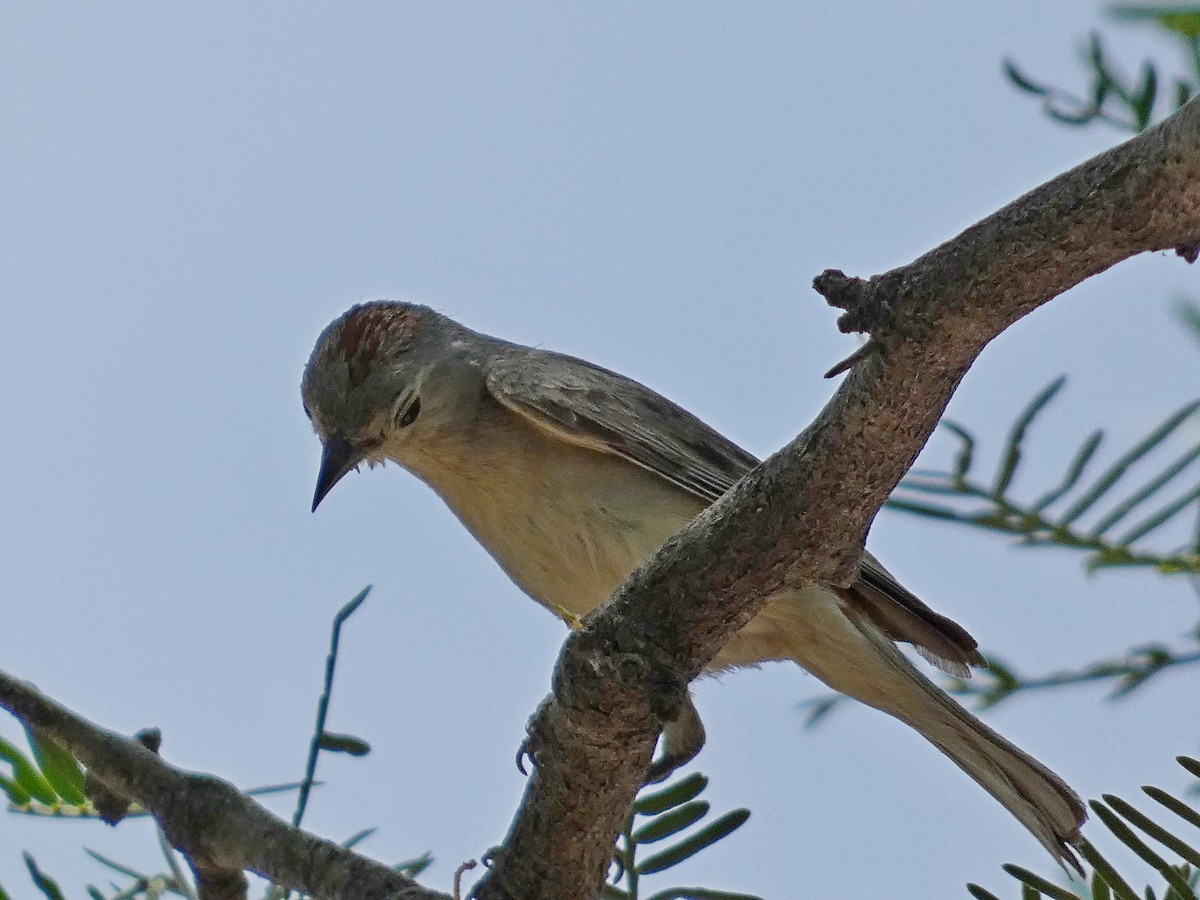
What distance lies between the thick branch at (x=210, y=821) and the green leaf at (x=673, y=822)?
564mm

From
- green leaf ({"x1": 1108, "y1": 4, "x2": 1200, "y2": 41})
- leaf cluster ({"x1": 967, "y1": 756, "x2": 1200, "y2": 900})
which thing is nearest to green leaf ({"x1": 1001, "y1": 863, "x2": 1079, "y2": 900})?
leaf cluster ({"x1": 967, "y1": 756, "x2": 1200, "y2": 900})

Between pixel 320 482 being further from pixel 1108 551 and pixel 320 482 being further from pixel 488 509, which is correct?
pixel 1108 551

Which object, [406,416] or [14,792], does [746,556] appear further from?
[406,416]

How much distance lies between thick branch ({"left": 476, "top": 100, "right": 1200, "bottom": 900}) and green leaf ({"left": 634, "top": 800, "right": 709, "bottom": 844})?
113 mm

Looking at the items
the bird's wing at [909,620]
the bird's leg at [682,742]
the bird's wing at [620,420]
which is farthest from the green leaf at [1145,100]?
the bird's leg at [682,742]

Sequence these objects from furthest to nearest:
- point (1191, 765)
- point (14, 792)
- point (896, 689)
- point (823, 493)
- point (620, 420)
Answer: point (620, 420), point (896, 689), point (14, 792), point (823, 493), point (1191, 765)

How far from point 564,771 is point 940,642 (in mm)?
1665

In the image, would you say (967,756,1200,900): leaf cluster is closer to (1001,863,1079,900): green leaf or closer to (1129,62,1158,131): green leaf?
(1001,863,1079,900): green leaf

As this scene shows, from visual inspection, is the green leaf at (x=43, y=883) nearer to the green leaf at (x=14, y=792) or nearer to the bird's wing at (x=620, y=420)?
the green leaf at (x=14, y=792)

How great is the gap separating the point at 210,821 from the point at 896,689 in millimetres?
2541

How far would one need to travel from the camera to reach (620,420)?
5215 mm

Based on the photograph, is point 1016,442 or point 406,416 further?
point 406,416

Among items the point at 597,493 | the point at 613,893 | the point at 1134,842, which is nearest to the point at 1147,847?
the point at 1134,842

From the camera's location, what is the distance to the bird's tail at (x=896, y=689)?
4582 mm
